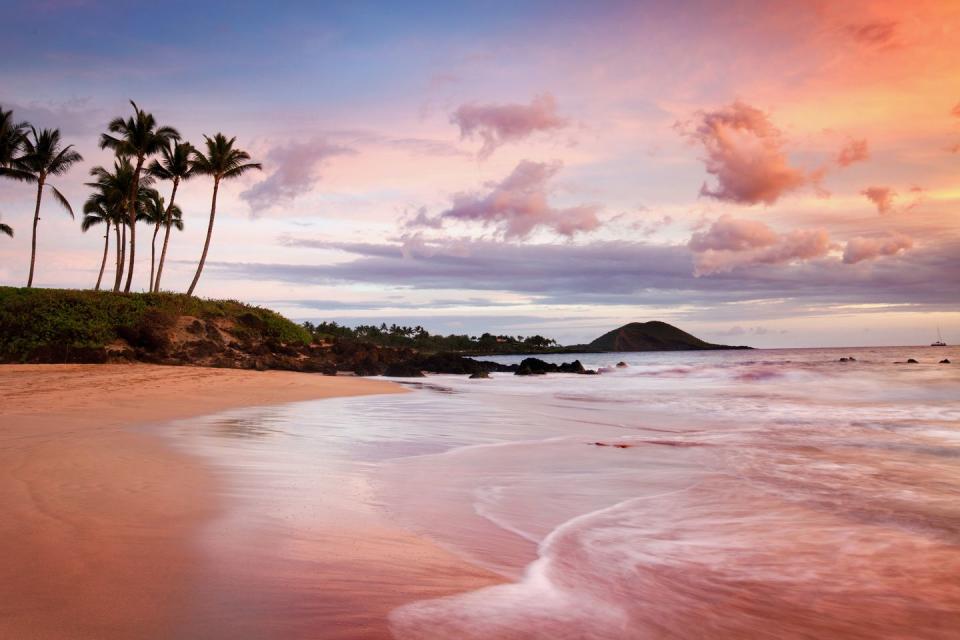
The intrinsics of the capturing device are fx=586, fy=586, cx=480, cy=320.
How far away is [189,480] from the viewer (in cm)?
493

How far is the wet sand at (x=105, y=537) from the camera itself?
237 cm

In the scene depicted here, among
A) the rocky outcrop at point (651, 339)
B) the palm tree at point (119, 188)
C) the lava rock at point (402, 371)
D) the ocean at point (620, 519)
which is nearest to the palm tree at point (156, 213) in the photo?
the palm tree at point (119, 188)

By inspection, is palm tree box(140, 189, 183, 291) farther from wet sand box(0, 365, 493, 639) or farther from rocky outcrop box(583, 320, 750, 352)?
rocky outcrop box(583, 320, 750, 352)

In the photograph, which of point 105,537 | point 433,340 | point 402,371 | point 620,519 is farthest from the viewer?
point 433,340

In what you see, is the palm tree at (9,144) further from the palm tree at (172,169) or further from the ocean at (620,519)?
the ocean at (620,519)

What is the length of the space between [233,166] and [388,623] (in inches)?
1447

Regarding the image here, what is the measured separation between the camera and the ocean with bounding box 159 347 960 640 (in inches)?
115

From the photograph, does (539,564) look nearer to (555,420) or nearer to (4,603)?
(4,603)

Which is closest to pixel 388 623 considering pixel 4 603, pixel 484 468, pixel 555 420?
pixel 4 603

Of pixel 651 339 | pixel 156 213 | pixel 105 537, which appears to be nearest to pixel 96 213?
pixel 156 213

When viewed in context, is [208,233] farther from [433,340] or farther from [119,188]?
[433,340]

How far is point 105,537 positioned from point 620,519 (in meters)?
3.55

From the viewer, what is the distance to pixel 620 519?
4.71 m

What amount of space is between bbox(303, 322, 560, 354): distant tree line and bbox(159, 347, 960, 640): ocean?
53.8m
